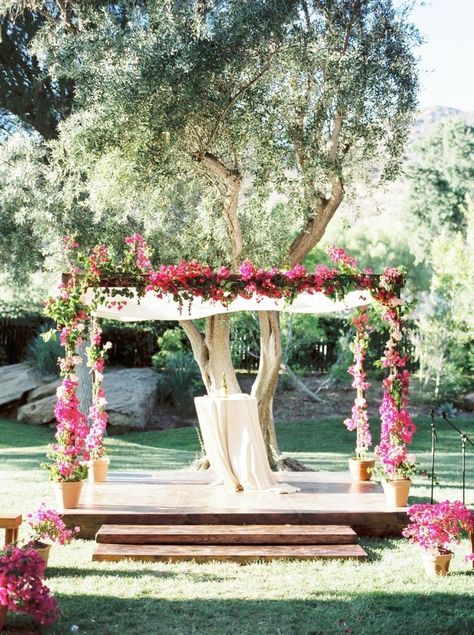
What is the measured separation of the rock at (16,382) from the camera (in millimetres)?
18031

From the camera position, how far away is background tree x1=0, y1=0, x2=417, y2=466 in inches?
385

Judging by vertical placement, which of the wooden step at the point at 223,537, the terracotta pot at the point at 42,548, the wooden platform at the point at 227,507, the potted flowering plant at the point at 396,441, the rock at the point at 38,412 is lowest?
the rock at the point at 38,412

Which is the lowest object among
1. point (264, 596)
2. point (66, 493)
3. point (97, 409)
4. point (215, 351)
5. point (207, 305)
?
point (264, 596)

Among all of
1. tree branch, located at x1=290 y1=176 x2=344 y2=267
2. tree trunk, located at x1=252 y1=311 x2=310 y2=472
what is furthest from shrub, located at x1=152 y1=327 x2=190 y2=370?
tree branch, located at x1=290 y1=176 x2=344 y2=267

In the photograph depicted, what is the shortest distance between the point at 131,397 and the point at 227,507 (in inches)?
381

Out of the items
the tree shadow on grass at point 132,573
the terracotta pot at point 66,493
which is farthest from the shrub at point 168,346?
the tree shadow on grass at point 132,573

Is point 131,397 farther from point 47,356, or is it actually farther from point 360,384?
point 360,384

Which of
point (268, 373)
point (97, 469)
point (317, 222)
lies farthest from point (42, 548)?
point (317, 222)

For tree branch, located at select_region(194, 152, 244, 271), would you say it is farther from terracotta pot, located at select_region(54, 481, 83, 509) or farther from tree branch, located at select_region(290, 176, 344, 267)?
terracotta pot, located at select_region(54, 481, 83, 509)

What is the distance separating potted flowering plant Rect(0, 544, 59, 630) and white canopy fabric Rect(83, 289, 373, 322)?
154 inches

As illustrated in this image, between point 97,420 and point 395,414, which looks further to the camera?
point 97,420

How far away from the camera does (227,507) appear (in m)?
8.25

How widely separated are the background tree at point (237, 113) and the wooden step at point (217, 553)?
15.5ft

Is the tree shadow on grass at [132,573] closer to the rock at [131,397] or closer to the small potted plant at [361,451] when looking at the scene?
the small potted plant at [361,451]
